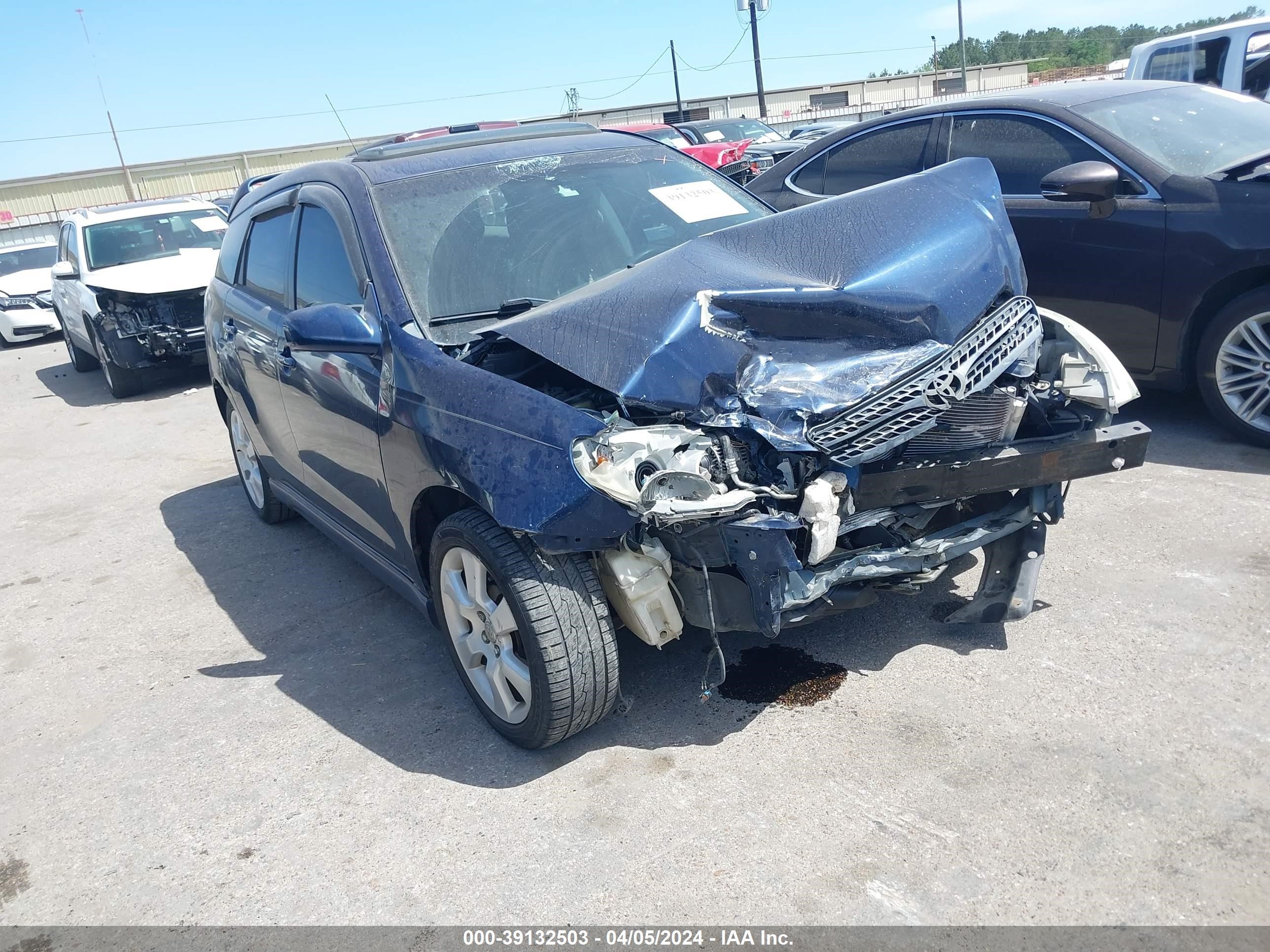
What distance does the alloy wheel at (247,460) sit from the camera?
5559 mm

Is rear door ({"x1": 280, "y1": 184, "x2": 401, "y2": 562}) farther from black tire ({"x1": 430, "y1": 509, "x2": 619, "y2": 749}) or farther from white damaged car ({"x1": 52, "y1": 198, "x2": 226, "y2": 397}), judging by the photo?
white damaged car ({"x1": 52, "y1": 198, "x2": 226, "y2": 397})

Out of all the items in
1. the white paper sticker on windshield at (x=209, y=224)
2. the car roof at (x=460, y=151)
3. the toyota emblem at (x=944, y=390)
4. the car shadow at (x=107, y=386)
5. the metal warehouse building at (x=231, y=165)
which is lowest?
the car shadow at (x=107, y=386)

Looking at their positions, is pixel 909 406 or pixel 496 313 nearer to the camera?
pixel 909 406

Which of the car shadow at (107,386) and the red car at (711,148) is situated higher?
the red car at (711,148)

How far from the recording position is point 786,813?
274 cm

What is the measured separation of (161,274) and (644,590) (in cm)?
912

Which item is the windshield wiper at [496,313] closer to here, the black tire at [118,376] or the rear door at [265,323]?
the rear door at [265,323]

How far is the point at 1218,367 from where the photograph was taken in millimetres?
4781

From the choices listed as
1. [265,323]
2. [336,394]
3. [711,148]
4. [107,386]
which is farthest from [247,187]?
[711,148]

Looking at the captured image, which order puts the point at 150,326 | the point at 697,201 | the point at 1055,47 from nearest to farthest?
the point at 697,201 → the point at 150,326 → the point at 1055,47

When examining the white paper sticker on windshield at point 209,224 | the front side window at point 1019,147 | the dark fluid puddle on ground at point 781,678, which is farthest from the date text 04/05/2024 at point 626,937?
the white paper sticker on windshield at point 209,224

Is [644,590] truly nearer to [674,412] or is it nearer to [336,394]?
[674,412]

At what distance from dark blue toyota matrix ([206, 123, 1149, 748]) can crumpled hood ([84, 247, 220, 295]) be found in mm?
6859

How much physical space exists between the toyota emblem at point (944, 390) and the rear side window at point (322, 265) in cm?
204
